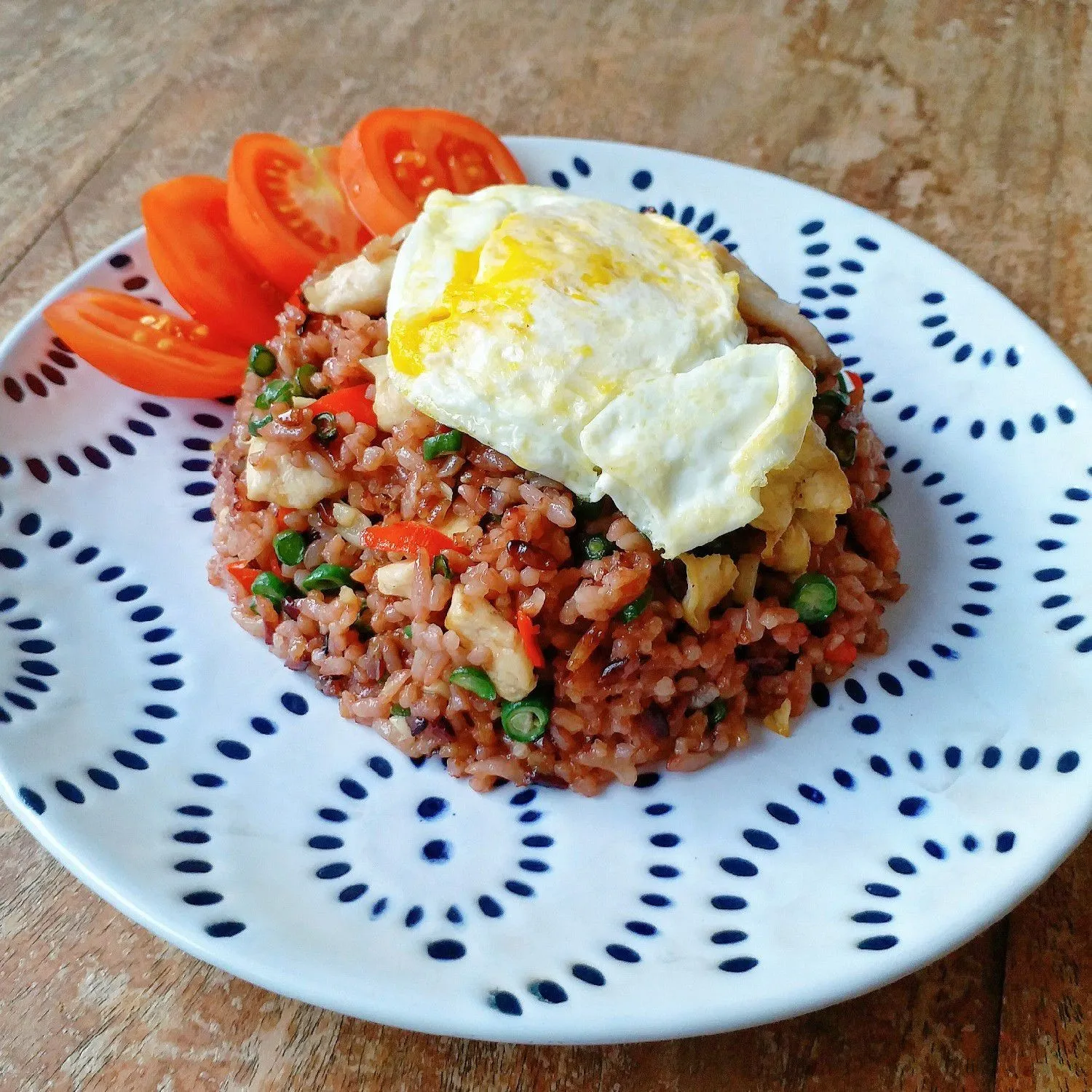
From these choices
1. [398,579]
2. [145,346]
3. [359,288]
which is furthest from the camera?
[145,346]

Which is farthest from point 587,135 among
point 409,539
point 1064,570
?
point 1064,570

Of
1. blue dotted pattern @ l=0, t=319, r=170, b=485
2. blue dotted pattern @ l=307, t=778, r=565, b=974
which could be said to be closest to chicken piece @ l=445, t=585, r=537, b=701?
blue dotted pattern @ l=307, t=778, r=565, b=974

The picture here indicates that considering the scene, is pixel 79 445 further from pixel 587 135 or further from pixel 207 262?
pixel 587 135

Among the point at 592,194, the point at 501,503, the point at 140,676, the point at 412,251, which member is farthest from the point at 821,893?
Result: the point at 592,194

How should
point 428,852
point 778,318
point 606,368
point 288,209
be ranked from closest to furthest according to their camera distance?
1. point 428,852
2. point 606,368
3. point 778,318
4. point 288,209

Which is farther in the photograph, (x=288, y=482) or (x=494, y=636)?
(x=288, y=482)

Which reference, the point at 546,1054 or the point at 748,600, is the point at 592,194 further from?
the point at 546,1054

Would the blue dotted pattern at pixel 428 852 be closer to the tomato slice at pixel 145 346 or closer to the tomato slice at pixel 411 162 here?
the tomato slice at pixel 145 346

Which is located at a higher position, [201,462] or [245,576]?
[201,462]
